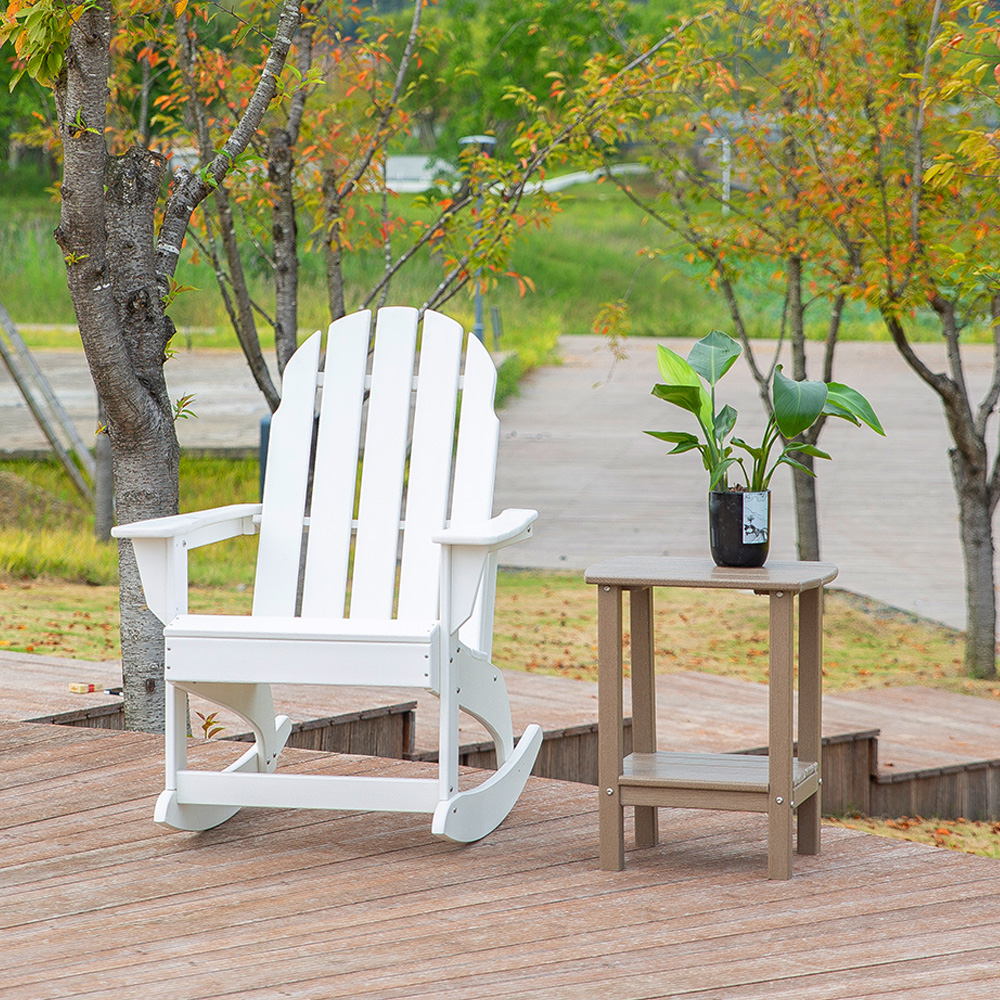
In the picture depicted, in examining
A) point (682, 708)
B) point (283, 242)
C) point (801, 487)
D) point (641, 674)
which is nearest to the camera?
point (641, 674)

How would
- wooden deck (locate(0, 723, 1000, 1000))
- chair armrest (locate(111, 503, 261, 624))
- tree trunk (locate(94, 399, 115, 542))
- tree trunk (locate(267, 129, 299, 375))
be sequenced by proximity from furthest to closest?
1. tree trunk (locate(94, 399, 115, 542))
2. tree trunk (locate(267, 129, 299, 375))
3. chair armrest (locate(111, 503, 261, 624))
4. wooden deck (locate(0, 723, 1000, 1000))

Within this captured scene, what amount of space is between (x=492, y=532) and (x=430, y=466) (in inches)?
18.6

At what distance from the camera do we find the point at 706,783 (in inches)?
87.0

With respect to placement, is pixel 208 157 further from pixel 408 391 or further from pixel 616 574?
pixel 616 574

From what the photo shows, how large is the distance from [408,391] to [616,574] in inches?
29.3

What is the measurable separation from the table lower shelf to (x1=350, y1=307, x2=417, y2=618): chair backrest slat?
689mm

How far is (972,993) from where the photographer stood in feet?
5.79

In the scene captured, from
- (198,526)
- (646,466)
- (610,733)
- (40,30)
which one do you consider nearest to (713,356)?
(610,733)

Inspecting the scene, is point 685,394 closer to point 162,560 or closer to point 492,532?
point 492,532

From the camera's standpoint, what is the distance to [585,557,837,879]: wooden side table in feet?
7.13

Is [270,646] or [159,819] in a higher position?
[270,646]

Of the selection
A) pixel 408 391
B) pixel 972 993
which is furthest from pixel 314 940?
pixel 408 391

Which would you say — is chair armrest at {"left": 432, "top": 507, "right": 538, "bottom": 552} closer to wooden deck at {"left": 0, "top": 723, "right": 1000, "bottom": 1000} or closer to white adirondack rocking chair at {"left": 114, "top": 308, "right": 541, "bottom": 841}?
white adirondack rocking chair at {"left": 114, "top": 308, "right": 541, "bottom": 841}

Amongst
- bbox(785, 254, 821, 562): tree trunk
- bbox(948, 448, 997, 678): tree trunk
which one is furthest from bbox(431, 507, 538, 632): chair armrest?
bbox(785, 254, 821, 562): tree trunk
